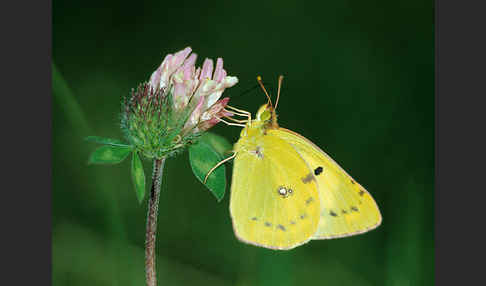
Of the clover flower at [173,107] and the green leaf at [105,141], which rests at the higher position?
the clover flower at [173,107]

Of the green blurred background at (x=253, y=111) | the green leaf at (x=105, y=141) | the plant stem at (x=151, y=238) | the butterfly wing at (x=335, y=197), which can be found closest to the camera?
the plant stem at (x=151, y=238)

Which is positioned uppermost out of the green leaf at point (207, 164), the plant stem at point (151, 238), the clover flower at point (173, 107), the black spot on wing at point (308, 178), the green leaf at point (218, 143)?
the clover flower at point (173, 107)

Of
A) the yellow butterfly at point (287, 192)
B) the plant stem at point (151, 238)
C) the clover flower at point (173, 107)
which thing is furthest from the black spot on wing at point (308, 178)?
the plant stem at point (151, 238)

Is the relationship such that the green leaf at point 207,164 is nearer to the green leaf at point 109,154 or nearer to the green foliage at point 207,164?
the green foliage at point 207,164

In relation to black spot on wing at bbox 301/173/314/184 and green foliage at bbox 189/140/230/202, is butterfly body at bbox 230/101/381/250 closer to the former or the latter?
black spot on wing at bbox 301/173/314/184

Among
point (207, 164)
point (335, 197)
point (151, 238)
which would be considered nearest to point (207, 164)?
point (207, 164)

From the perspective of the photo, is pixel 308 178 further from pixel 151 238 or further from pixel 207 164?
pixel 151 238

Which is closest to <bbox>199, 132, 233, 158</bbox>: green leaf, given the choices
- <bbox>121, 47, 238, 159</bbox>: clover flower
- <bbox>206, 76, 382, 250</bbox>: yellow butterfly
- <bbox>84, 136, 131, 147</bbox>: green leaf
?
<bbox>206, 76, 382, 250</bbox>: yellow butterfly
